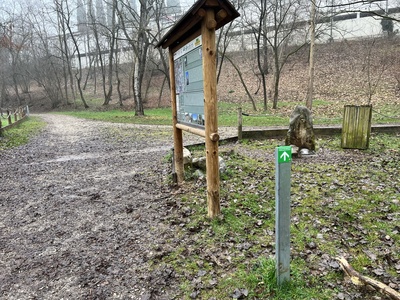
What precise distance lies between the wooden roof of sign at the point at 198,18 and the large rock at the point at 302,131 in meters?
4.37

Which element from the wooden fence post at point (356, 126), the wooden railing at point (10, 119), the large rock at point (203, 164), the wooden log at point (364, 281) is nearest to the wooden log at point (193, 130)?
the large rock at point (203, 164)

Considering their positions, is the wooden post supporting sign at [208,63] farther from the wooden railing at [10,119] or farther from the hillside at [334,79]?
the hillside at [334,79]

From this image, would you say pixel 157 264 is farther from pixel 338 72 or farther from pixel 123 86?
pixel 123 86

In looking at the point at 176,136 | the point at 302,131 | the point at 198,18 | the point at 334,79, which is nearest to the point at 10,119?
the point at 176,136

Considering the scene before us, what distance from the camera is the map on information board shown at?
4.24 m

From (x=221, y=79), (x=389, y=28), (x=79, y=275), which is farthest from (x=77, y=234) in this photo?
(x=389, y=28)

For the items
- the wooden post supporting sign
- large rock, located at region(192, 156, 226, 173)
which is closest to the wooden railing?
large rock, located at region(192, 156, 226, 173)

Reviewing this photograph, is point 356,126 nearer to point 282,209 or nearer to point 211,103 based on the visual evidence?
point 211,103

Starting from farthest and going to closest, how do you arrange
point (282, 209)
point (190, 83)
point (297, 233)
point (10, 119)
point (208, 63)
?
point (10, 119) < point (190, 83) < point (208, 63) < point (297, 233) < point (282, 209)

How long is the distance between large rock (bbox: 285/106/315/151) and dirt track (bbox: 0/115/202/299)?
142 inches

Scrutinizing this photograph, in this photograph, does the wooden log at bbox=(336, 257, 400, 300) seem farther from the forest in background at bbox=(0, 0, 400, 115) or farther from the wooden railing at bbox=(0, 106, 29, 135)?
the wooden railing at bbox=(0, 106, 29, 135)

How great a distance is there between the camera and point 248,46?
120 ft

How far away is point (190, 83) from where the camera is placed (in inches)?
187

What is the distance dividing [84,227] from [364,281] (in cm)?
378
